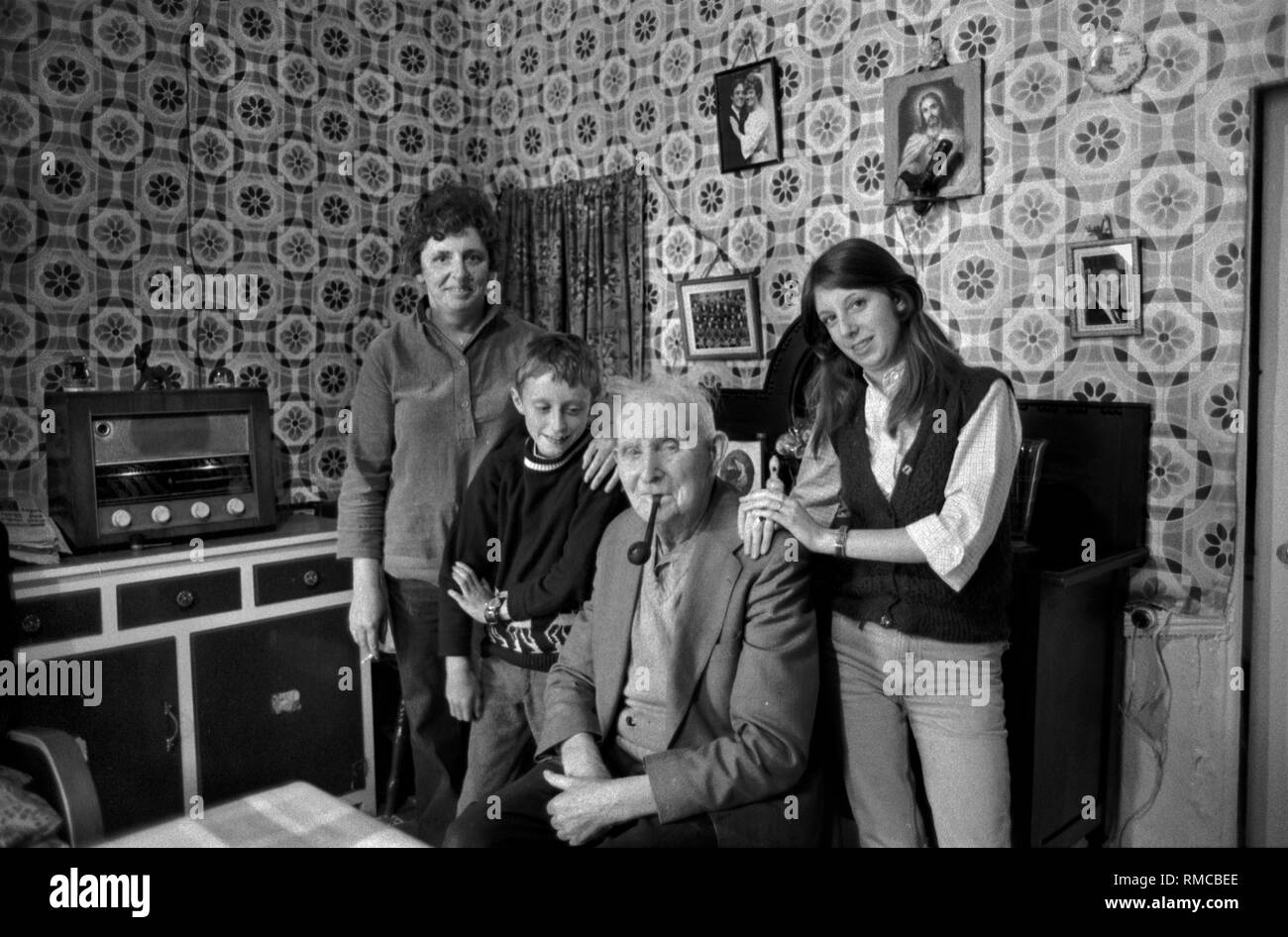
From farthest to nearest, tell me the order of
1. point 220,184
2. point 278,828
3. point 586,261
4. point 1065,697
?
point 586,261, point 220,184, point 1065,697, point 278,828

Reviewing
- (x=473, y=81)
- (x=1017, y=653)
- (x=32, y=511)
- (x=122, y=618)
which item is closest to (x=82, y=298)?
(x=32, y=511)

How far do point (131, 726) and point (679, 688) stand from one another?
1717 millimetres

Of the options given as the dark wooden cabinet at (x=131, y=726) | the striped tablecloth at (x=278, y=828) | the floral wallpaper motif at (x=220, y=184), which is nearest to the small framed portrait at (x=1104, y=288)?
the striped tablecloth at (x=278, y=828)

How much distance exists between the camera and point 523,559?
193 cm

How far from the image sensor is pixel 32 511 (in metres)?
2.76

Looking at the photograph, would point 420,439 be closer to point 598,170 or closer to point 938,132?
point 938,132

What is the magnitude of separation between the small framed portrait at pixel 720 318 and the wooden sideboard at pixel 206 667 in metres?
1.31

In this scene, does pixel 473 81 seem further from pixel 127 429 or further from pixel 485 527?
pixel 485 527

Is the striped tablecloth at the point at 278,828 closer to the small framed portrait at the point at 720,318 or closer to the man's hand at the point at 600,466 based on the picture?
the man's hand at the point at 600,466

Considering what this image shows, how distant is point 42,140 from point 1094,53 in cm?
289

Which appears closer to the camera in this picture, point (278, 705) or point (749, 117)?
point (278, 705)

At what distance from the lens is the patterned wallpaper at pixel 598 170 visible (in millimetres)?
2225

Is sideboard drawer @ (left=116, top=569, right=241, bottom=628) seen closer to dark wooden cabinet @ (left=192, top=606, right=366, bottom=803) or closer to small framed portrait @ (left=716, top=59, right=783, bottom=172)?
dark wooden cabinet @ (left=192, top=606, right=366, bottom=803)

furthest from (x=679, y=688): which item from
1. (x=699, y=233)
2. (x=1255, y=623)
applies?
(x=699, y=233)
